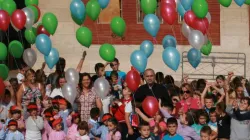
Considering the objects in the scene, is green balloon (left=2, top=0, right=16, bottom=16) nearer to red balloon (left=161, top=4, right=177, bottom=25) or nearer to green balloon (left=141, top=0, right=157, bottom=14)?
green balloon (left=141, top=0, right=157, bottom=14)

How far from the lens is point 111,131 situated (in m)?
10.7

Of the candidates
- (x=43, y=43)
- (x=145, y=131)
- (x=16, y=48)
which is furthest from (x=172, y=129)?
(x=16, y=48)

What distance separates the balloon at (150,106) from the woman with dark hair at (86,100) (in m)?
1.09

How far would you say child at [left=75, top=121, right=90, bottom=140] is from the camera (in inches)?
419

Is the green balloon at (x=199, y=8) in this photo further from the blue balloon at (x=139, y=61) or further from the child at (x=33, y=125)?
the child at (x=33, y=125)

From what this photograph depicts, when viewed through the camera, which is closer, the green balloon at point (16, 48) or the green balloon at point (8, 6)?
the green balloon at point (8, 6)

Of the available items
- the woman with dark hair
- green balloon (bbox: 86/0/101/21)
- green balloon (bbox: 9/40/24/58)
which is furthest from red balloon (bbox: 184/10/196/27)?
green balloon (bbox: 9/40/24/58)

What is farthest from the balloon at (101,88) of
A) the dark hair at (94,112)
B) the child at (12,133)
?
the child at (12,133)

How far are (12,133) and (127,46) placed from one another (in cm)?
720

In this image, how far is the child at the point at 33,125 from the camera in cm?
1111

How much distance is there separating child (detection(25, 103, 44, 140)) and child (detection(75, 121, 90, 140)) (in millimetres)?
728

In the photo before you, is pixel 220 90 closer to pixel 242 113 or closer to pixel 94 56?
pixel 242 113

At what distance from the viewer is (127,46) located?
1777 cm

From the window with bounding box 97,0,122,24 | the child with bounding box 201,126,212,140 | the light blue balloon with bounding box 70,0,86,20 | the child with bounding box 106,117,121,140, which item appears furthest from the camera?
the window with bounding box 97,0,122,24
